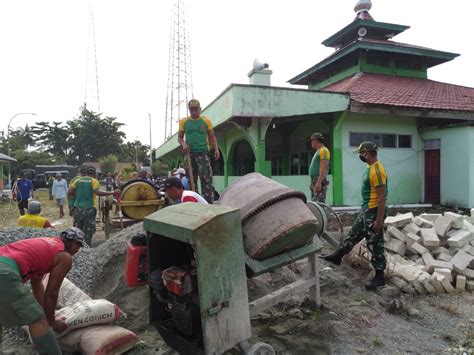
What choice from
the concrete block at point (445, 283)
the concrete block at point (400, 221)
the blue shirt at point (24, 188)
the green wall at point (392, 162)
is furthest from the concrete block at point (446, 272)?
the blue shirt at point (24, 188)

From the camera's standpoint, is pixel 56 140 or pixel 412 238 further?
pixel 56 140

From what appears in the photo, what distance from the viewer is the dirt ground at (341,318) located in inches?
136

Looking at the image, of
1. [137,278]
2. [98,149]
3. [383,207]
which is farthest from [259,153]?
[98,149]

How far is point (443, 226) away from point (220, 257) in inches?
198

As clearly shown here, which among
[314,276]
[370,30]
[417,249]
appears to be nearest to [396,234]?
[417,249]

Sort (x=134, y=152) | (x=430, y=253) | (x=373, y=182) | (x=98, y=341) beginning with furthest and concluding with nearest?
(x=134, y=152), (x=430, y=253), (x=373, y=182), (x=98, y=341)

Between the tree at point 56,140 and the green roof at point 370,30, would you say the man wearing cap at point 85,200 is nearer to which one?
the green roof at point 370,30

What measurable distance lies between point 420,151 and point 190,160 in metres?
9.82

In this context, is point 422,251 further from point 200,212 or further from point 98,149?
point 98,149

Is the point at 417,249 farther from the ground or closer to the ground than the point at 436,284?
farther from the ground

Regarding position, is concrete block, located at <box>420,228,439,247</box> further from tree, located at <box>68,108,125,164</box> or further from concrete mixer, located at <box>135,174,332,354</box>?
tree, located at <box>68,108,125,164</box>

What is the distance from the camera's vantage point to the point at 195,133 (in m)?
5.67

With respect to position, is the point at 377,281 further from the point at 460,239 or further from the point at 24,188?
the point at 24,188

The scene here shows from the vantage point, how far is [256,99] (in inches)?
390
